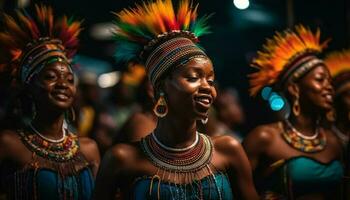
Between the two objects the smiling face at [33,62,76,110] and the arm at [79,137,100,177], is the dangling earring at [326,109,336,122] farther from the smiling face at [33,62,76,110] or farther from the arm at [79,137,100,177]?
the smiling face at [33,62,76,110]

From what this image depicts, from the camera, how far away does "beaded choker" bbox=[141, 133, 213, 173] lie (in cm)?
398

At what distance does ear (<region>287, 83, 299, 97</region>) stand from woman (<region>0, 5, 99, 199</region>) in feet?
6.26

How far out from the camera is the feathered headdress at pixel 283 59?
5.73 m

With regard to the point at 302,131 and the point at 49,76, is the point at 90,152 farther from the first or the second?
the point at 302,131

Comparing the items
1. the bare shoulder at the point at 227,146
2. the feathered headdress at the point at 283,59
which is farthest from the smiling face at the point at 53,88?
the feathered headdress at the point at 283,59

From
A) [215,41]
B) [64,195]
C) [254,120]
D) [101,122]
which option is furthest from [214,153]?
[254,120]

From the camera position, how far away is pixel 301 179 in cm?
529

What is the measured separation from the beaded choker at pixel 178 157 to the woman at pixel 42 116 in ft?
3.49

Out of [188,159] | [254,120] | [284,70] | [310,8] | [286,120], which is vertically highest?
[310,8]

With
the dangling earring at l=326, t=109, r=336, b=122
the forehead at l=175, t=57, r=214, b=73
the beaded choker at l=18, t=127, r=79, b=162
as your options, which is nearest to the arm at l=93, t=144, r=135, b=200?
the forehead at l=175, t=57, r=214, b=73

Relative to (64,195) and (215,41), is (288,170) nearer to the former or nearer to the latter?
(64,195)

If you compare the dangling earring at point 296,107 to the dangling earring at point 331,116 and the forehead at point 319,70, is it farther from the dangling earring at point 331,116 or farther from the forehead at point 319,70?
the dangling earring at point 331,116

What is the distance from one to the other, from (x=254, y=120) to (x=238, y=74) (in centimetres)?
93

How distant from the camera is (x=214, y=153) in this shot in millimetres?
4102
